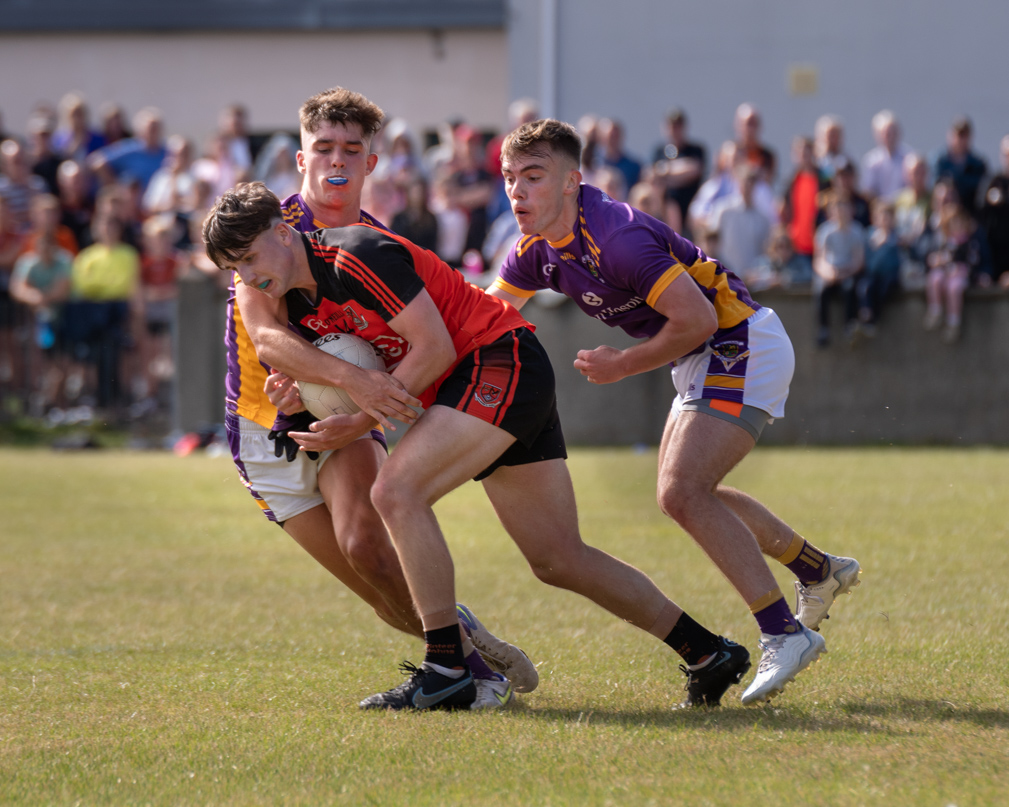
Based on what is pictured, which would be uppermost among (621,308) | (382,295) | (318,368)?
(382,295)

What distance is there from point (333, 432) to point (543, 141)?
1356 millimetres

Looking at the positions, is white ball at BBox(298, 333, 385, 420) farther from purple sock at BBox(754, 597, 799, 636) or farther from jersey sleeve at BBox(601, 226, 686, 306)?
purple sock at BBox(754, 597, 799, 636)

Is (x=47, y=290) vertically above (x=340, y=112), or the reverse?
(x=340, y=112)

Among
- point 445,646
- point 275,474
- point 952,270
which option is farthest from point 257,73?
point 445,646

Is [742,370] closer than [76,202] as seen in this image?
Yes

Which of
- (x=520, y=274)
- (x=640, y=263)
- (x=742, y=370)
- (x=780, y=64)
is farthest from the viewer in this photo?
(x=780, y=64)

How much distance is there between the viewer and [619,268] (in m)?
4.86

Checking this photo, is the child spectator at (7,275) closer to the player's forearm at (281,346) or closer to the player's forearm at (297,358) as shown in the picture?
the player's forearm at (281,346)

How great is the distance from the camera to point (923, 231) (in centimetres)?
1448

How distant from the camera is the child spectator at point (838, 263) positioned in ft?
46.2

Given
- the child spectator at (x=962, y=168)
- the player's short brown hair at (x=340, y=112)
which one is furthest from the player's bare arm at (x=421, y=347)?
the child spectator at (x=962, y=168)

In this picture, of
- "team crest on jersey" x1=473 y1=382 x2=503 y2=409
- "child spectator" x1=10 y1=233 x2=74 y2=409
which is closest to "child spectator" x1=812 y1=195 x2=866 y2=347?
"child spectator" x1=10 y1=233 x2=74 y2=409

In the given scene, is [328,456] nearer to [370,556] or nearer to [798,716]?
[370,556]

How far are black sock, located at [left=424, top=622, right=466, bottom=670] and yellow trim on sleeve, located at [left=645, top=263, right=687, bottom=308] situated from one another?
1.38 meters
